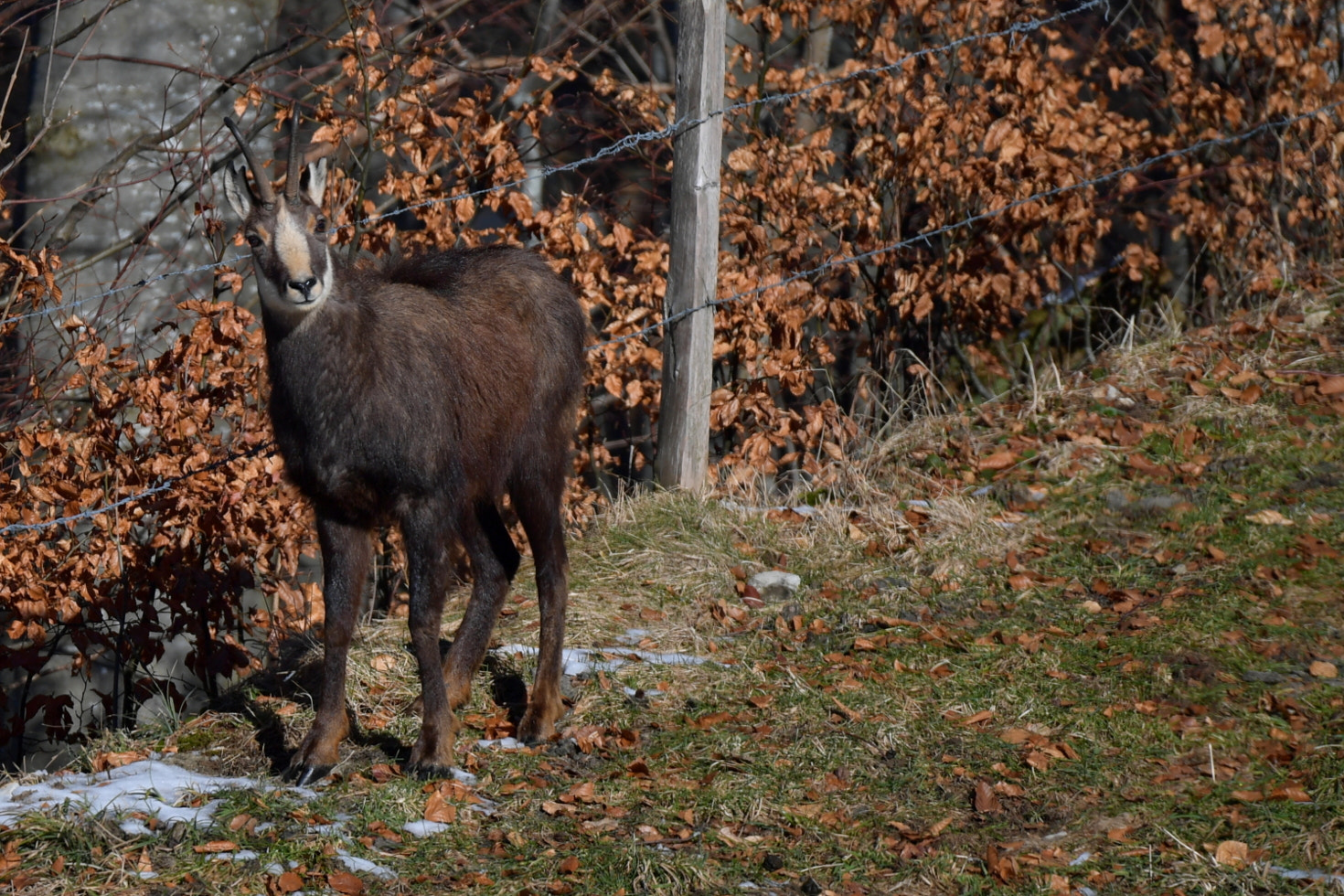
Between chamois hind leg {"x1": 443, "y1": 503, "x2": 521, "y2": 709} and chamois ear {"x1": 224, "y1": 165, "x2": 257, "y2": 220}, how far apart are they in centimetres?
135

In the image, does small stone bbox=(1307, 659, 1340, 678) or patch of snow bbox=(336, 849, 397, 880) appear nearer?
patch of snow bbox=(336, 849, 397, 880)

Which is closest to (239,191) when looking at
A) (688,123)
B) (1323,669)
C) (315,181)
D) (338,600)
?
(315,181)

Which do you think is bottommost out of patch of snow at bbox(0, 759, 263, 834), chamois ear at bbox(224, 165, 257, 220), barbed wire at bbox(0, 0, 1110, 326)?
patch of snow at bbox(0, 759, 263, 834)

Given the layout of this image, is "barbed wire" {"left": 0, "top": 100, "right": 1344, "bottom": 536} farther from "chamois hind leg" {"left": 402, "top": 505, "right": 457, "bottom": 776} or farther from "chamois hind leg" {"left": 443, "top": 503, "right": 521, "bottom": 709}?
"chamois hind leg" {"left": 402, "top": 505, "right": 457, "bottom": 776}

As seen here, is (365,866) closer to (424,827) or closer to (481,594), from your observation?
(424,827)

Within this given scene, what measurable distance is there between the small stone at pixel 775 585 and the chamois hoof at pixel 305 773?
7.53 feet

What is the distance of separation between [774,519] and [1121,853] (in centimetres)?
322

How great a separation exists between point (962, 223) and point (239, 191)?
4.51m

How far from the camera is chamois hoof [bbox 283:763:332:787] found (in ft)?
15.6

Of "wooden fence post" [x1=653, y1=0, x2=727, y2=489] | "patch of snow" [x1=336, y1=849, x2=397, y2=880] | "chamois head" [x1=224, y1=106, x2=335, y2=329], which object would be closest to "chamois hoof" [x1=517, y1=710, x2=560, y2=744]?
"patch of snow" [x1=336, y1=849, x2=397, y2=880]

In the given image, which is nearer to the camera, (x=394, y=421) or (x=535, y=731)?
(x=394, y=421)

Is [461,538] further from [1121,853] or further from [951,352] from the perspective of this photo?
[951,352]

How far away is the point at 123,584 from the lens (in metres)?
7.03

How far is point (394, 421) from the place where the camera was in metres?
4.86
